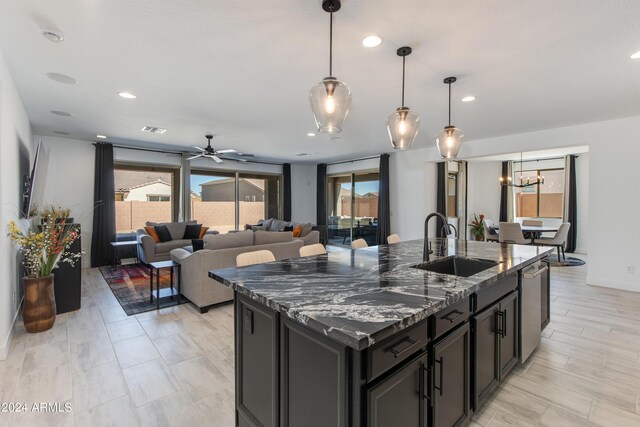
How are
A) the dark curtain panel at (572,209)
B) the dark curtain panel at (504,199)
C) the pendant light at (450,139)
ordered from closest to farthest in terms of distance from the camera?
the pendant light at (450,139)
the dark curtain panel at (572,209)
the dark curtain panel at (504,199)

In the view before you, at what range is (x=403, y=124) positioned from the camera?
247cm

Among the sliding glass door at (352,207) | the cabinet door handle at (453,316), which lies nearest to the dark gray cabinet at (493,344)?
the cabinet door handle at (453,316)

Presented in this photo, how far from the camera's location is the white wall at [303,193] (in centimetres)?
995

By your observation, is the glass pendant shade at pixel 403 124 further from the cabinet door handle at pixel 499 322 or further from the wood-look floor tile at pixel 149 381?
the wood-look floor tile at pixel 149 381

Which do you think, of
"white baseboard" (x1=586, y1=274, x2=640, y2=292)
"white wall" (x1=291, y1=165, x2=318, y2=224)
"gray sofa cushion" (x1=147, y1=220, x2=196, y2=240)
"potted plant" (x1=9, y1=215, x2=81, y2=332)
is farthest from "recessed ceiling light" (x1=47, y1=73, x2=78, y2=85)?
"white baseboard" (x1=586, y1=274, x2=640, y2=292)

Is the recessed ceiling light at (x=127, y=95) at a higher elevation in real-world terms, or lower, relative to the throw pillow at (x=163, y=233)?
higher

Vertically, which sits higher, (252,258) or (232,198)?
(232,198)

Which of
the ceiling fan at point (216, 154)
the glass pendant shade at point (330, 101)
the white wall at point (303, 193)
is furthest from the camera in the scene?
the white wall at point (303, 193)

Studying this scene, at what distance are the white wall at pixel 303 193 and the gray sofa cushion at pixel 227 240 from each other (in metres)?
5.70

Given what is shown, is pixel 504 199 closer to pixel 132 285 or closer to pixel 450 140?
pixel 450 140

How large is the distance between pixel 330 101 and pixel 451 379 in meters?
1.76

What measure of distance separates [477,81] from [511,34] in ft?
2.99

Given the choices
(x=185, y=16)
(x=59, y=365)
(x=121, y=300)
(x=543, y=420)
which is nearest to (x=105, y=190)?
(x=121, y=300)

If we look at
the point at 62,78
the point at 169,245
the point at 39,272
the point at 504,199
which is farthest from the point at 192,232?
the point at 504,199
